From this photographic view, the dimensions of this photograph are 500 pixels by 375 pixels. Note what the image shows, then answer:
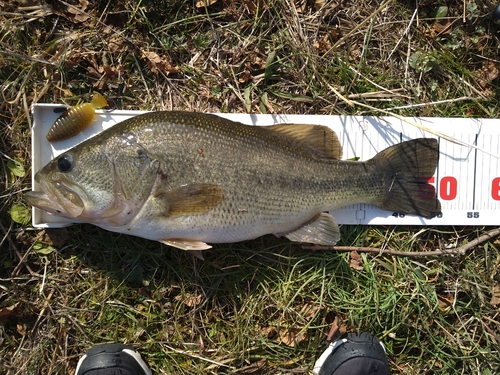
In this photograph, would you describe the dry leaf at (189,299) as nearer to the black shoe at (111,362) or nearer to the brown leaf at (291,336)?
the black shoe at (111,362)

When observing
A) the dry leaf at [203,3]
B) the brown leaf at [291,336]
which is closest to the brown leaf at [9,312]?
the brown leaf at [291,336]

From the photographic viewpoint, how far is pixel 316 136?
350 cm

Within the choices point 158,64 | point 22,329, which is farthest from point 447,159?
point 22,329

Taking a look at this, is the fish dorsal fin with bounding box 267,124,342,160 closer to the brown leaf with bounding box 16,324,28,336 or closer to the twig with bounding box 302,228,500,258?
the twig with bounding box 302,228,500,258

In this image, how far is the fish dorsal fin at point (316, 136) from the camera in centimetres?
347

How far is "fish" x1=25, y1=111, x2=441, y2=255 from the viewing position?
3012 millimetres

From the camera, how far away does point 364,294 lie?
148 inches

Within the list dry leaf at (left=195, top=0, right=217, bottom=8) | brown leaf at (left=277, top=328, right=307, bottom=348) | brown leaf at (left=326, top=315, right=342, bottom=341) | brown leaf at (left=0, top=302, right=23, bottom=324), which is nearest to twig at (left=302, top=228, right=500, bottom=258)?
brown leaf at (left=326, top=315, right=342, bottom=341)

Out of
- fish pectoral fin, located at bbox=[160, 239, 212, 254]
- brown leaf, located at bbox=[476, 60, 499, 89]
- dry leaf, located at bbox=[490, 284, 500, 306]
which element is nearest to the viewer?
fish pectoral fin, located at bbox=[160, 239, 212, 254]

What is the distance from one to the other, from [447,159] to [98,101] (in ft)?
11.0

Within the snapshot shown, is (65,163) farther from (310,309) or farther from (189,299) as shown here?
(310,309)

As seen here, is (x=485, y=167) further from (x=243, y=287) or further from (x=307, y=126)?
(x=243, y=287)

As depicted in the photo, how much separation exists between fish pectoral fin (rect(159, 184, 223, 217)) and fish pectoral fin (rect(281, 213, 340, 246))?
0.76 m

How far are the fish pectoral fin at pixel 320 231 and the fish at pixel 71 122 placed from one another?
6.63ft
